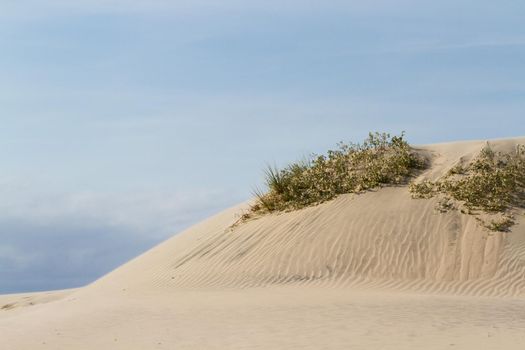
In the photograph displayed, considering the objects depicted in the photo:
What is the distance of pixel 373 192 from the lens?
832 inches

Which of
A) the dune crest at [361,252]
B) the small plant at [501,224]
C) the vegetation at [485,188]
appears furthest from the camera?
the vegetation at [485,188]

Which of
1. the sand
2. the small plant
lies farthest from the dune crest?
the small plant

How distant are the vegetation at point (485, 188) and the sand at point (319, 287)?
1.11ft

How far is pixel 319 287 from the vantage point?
1788cm

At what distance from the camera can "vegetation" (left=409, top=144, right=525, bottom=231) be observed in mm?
20047

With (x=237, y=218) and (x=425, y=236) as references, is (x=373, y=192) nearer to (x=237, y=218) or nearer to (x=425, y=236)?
(x=425, y=236)

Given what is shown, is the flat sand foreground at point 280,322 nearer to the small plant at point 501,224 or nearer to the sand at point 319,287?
the sand at point 319,287

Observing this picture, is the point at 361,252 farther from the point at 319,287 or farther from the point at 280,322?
the point at 280,322

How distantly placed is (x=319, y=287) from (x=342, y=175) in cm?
476

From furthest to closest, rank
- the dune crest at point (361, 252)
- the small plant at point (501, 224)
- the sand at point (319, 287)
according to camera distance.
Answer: the small plant at point (501, 224) → the dune crest at point (361, 252) → the sand at point (319, 287)

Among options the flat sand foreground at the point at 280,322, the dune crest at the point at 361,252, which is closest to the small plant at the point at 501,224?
the dune crest at the point at 361,252

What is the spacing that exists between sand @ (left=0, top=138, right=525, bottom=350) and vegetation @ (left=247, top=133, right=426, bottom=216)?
43 cm

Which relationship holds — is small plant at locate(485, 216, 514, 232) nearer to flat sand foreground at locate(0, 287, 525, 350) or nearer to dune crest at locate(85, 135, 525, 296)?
dune crest at locate(85, 135, 525, 296)

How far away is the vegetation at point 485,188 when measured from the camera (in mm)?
20047
